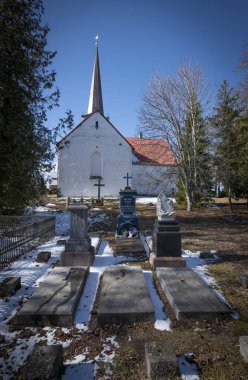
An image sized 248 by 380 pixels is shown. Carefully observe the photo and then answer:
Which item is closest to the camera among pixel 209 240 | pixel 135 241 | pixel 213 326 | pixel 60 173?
pixel 213 326

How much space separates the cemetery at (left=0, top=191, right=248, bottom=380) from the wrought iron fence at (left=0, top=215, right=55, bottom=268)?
1.12 feet

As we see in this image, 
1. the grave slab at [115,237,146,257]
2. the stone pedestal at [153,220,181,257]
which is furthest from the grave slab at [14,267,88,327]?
the grave slab at [115,237,146,257]

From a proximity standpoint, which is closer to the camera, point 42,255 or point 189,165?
point 42,255

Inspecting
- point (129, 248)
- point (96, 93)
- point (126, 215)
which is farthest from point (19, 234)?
point (96, 93)

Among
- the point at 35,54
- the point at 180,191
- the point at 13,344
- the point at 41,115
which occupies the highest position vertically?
the point at 35,54

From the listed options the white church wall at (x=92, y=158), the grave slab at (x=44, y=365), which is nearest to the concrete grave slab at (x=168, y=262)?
the grave slab at (x=44, y=365)

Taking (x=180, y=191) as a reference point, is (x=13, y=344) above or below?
below

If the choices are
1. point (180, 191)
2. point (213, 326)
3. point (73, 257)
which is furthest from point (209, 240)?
point (180, 191)

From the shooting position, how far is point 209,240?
458 inches

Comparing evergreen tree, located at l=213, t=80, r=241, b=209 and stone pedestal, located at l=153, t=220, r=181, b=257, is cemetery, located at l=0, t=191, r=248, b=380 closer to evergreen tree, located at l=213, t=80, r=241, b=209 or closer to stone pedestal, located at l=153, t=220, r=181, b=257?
stone pedestal, located at l=153, t=220, r=181, b=257

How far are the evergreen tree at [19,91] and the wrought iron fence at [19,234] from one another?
2.17 metres

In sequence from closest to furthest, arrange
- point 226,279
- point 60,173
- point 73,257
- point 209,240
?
point 226,279 → point 73,257 → point 209,240 → point 60,173

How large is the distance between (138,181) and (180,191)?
470 inches

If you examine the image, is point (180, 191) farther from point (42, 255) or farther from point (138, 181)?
point (42, 255)
